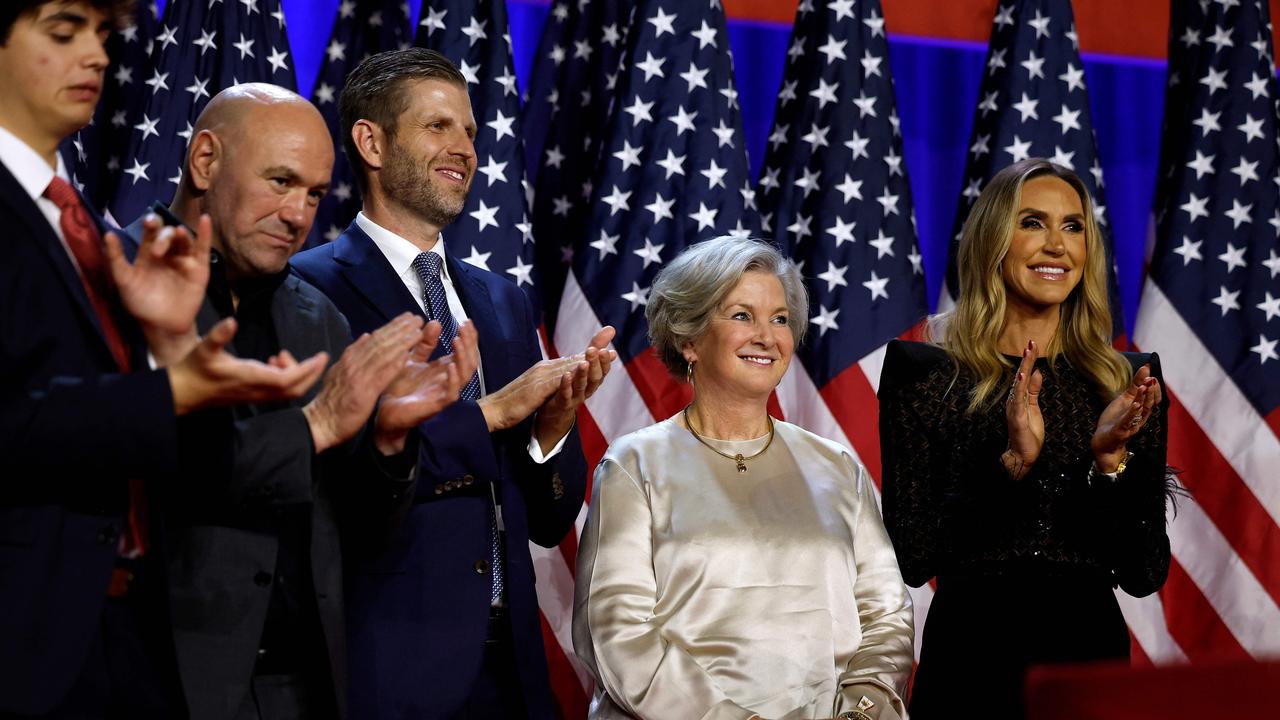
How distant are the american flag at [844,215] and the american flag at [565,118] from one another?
1.92 ft

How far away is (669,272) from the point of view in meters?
3.08

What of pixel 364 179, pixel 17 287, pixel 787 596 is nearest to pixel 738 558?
pixel 787 596

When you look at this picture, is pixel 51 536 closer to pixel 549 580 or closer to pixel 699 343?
pixel 699 343

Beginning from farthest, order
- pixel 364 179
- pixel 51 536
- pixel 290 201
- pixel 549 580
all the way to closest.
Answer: pixel 549 580
pixel 364 179
pixel 290 201
pixel 51 536

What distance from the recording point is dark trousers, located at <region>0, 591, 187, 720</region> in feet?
5.46

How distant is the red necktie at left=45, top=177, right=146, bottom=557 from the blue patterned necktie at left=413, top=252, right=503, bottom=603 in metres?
0.89

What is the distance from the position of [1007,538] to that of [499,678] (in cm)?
109

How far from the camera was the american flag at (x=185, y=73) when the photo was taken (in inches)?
140

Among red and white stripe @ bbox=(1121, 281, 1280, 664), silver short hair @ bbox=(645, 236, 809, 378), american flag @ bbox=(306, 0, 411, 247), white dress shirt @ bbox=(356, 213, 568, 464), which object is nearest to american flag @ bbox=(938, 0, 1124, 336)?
red and white stripe @ bbox=(1121, 281, 1280, 664)

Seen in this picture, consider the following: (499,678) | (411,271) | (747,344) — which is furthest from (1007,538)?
(411,271)

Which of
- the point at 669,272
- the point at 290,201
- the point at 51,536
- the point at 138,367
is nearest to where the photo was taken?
the point at 51,536

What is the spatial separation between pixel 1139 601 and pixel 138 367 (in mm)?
3402

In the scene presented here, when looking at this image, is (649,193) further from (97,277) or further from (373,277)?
(97,277)

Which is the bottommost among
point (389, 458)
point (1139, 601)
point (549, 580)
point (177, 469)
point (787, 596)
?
point (1139, 601)
